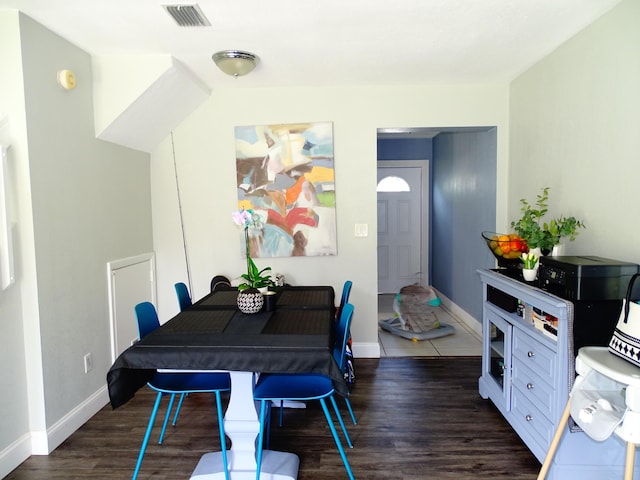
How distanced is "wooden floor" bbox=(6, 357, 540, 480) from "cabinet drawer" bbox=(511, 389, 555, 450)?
14 centimetres

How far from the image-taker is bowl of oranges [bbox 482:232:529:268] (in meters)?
2.53

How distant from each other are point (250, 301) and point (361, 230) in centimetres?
163

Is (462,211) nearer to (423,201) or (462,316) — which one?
(462,316)

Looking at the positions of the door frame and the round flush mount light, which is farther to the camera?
the door frame

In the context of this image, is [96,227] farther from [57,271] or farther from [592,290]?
[592,290]

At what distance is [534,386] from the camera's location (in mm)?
2143

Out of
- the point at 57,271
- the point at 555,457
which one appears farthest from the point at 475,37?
the point at 57,271

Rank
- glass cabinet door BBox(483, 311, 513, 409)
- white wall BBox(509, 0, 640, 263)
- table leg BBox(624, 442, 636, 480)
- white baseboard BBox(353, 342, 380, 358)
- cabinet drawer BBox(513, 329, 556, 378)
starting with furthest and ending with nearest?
white baseboard BBox(353, 342, 380, 358), glass cabinet door BBox(483, 311, 513, 409), white wall BBox(509, 0, 640, 263), cabinet drawer BBox(513, 329, 556, 378), table leg BBox(624, 442, 636, 480)

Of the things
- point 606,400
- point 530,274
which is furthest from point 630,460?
point 530,274

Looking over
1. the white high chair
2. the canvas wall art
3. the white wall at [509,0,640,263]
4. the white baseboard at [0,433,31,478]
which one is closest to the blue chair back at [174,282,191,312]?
the canvas wall art

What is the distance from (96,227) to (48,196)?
1.63ft

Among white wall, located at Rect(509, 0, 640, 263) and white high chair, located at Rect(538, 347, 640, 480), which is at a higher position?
white wall, located at Rect(509, 0, 640, 263)

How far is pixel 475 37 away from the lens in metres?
2.61

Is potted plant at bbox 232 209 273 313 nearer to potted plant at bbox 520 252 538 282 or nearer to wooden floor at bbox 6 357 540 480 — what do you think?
wooden floor at bbox 6 357 540 480
